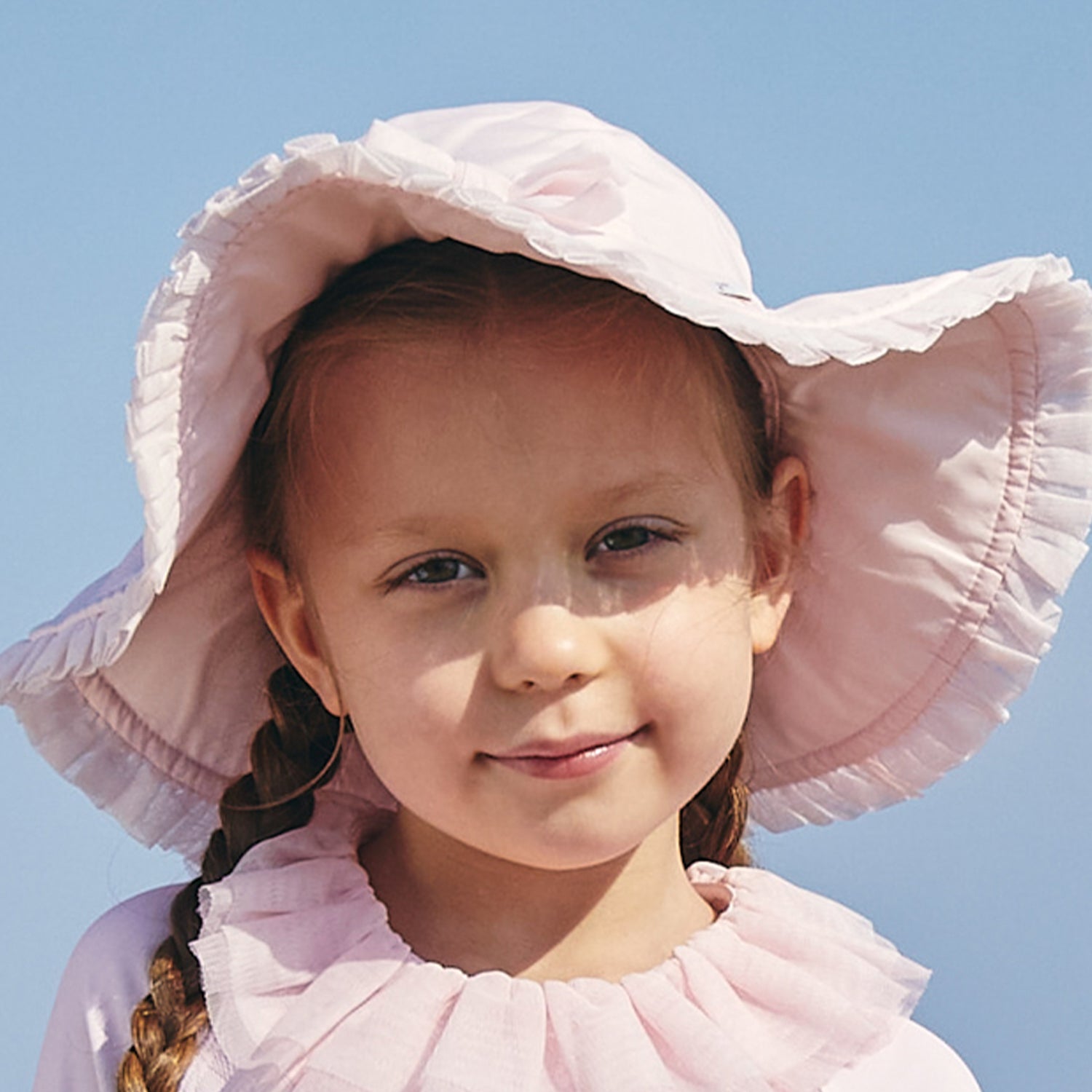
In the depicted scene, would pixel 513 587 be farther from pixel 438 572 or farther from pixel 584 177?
pixel 584 177

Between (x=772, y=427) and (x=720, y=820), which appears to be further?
(x=720, y=820)

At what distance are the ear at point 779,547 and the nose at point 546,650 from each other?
0.24m

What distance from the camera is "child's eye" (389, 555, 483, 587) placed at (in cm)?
150

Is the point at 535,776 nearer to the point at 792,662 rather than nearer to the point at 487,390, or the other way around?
the point at 487,390

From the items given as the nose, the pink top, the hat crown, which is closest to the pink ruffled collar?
the pink top

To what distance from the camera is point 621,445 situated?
1.50m

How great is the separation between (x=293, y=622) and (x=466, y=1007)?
37cm

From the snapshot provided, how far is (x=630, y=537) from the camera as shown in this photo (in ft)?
4.99

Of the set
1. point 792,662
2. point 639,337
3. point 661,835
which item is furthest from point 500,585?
point 792,662

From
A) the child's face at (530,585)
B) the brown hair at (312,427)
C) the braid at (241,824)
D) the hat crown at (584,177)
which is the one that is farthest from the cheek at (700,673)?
the braid at (241,824)

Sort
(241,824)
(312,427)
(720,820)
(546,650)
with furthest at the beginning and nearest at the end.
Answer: (720,820) → (241,824) → (312,427) → (546,650)

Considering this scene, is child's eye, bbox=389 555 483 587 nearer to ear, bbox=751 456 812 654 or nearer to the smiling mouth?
the smiling mouth

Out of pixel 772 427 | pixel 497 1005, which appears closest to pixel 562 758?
pixel 497 1005

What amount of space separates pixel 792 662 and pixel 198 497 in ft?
2.14
